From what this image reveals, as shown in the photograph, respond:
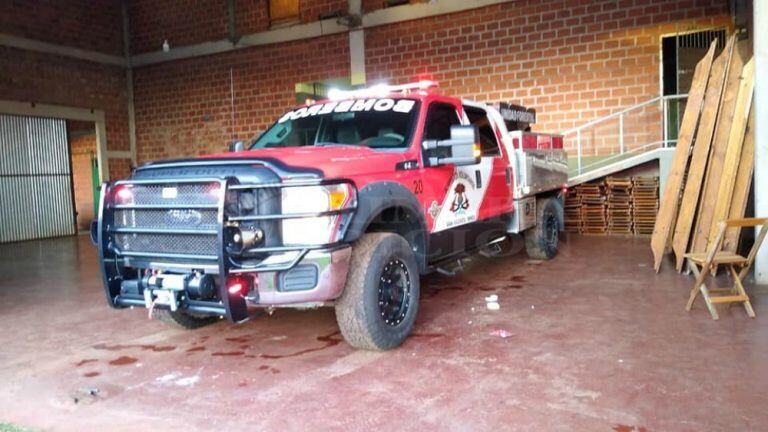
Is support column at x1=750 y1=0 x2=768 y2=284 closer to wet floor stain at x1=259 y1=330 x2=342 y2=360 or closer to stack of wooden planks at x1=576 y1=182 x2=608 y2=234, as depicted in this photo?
wet floor stain at x1=259 y1=330 x2=342 y2=360

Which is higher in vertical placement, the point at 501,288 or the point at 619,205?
the point at 619,205

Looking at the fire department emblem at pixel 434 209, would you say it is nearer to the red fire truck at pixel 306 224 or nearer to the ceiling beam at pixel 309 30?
the red fire truck at pixel 306 224

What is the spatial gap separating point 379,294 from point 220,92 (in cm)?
1269

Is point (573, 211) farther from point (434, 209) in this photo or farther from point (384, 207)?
point (384, 207)

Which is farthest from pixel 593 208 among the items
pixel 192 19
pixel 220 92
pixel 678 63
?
pixel 192 19

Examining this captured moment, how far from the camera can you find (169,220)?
4070mm

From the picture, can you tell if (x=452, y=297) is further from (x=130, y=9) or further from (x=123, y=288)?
(x=130, y=9)

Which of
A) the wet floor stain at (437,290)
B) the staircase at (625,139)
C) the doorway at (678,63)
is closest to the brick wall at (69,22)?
the staircase at (625,139)

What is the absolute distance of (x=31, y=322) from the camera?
5.77 metres

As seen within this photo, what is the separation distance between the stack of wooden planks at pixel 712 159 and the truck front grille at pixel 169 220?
17.0 ft

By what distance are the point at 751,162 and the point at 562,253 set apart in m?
2.99

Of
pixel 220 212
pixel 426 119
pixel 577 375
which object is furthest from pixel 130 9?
pixel 577 375

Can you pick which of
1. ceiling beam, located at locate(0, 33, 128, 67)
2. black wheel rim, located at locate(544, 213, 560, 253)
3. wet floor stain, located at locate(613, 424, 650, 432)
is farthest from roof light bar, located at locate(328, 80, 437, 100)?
ceiling beam, located at locate(0, 33, 128, 67)

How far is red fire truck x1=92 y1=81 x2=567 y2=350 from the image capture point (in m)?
3.80
